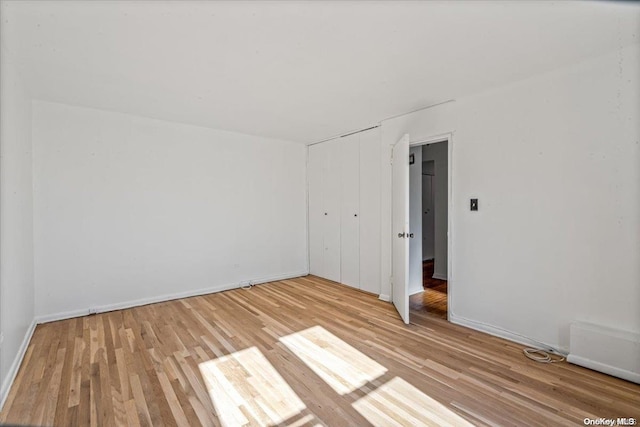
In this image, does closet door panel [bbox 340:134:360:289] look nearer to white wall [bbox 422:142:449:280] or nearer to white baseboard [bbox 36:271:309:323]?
white baseboard [bbox 36:271:309:323]

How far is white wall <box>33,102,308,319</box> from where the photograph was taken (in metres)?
3.32

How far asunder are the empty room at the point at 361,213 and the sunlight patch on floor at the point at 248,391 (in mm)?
19

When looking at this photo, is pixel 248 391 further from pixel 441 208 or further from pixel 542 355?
pixel 441 208

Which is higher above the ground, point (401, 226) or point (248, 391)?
point (401, 226)

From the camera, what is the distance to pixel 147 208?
3.89 m

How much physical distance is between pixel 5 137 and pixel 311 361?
9.55ft

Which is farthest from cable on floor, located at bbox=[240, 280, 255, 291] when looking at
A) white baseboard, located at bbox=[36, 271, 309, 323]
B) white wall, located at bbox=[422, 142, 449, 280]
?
white wall, located at bbox=[422, 142, 449, 280]

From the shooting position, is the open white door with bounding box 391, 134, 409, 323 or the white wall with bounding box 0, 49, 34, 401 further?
the open white door with bounding box 391, 134, 409, 323

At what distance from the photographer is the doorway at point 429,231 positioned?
13.1 feet

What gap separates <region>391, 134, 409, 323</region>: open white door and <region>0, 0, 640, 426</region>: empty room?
0.11ft

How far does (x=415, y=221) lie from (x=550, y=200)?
207 cm

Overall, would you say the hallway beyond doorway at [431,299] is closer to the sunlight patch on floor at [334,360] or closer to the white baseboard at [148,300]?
the sunlight patch on floor at [334,360]

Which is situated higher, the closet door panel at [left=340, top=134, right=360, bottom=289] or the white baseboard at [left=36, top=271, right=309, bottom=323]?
the closet door panel at [left=340, top=134, right=360, bottom=289]

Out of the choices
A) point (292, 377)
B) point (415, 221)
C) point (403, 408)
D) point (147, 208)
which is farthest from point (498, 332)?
point (147, 208)
